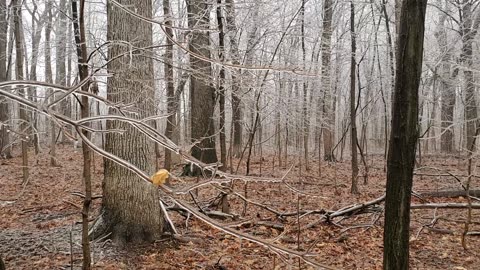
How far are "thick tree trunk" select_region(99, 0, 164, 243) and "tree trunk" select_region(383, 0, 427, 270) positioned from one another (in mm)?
2972

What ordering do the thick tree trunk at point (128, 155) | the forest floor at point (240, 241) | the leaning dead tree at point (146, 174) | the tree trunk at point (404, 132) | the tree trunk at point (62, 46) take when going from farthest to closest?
the tree trunk at point (62, 46), the thick tree trunk at point (128, 155), the forest floor at point (240, 241), the tree trunk at point (404, 132), the leaning dead tree at point (146, 174)

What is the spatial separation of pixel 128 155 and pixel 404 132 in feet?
10.6

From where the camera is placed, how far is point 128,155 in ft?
15.9

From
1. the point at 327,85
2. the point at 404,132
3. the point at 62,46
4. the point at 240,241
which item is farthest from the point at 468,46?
the point at 240,241

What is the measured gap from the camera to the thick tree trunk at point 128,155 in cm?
489

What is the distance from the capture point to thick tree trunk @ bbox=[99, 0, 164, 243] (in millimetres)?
4887

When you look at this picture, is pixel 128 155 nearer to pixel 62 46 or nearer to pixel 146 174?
pixel 146 174

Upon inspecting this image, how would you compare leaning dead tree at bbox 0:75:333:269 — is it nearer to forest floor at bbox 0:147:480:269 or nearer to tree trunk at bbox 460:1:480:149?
forest floor at bbox 0:147:480:269

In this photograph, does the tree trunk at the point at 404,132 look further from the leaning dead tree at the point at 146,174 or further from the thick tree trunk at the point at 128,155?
the thick tree trunk at the point at 128,155

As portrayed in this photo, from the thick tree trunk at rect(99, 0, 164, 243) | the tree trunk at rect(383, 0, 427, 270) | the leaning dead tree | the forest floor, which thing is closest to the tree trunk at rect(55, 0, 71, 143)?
the forest floor

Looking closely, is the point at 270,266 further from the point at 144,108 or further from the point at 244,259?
the point at 144,108

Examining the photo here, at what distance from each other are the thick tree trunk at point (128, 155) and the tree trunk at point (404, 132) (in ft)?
9.75

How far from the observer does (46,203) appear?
7941 millimetres

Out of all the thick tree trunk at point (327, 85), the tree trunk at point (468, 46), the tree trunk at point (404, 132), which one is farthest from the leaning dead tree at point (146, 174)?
the tree trunk at point (468, 46)
